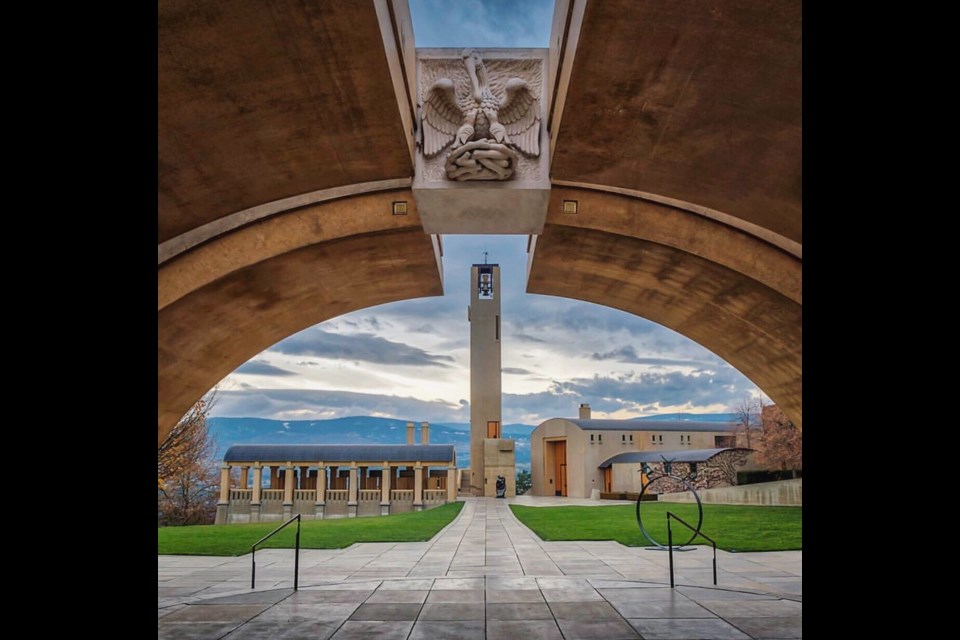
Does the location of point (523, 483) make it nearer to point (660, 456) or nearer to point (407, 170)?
point (660, 456)

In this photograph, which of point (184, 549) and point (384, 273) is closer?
point (384, 273)

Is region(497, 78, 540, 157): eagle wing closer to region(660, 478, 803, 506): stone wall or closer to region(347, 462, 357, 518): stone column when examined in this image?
region(660, 478, 803, 506): stone wall

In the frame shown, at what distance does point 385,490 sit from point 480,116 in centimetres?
3058

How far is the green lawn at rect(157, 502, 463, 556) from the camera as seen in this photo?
1638cm

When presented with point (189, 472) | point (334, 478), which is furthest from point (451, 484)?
point (189, 472)

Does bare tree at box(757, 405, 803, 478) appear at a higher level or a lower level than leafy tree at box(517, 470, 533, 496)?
higher

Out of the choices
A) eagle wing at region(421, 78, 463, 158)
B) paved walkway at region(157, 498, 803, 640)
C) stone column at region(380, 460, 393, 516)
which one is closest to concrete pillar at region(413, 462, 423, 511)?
stone column at region(380, 460, 393, 516)

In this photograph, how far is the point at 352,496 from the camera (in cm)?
3769

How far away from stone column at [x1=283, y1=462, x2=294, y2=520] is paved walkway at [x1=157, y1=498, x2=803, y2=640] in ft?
73.1

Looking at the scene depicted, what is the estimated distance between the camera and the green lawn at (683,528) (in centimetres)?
1641

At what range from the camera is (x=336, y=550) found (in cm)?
1606
